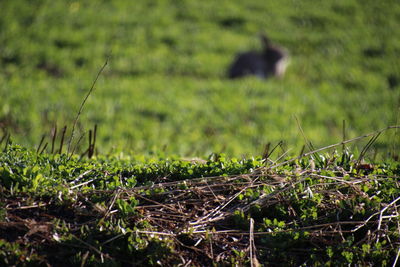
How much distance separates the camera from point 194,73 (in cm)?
1383

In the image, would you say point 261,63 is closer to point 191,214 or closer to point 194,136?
point 194,136

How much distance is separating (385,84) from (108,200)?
13151mm

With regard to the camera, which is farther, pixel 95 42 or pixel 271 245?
pixel 95 42

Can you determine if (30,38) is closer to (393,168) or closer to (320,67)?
(320,67)

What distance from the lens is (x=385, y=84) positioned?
47.1ft

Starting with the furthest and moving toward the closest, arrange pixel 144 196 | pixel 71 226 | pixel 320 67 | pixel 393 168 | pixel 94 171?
pixel 320 67 < pixel 393 168 < pixel 94 171 < pixel 144 196 < pixel 71 226

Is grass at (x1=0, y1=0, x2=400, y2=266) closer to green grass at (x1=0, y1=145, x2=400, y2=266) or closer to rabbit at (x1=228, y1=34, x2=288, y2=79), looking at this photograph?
green grass at (x1=0, y1=145, x2=400, y2=266)

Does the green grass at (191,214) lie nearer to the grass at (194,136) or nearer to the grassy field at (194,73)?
the grass at (194,136)

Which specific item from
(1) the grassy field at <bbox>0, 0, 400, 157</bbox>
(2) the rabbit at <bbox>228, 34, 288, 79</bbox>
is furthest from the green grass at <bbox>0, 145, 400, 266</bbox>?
(2) the rabbit at <bbox>228, 34, 288, 79</bbox>

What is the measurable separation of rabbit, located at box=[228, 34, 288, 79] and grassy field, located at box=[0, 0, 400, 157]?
46cm

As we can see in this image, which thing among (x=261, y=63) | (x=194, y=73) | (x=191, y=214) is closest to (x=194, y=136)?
(x=194, y=73)

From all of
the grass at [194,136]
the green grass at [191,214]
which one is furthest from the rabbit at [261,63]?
the green grass at [191,214]

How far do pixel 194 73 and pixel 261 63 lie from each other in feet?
6.65

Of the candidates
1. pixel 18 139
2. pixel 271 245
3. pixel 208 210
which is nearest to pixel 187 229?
pixel 208 210
